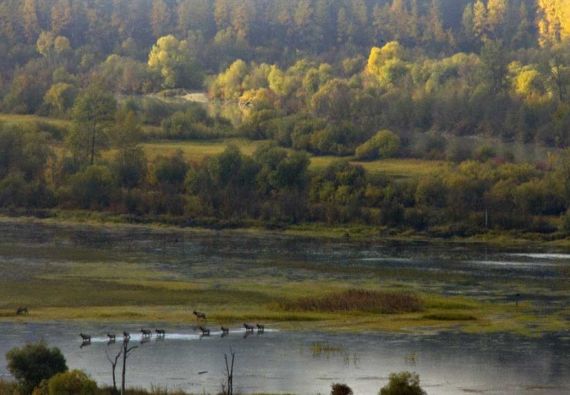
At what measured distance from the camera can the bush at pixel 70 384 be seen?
1260 inches

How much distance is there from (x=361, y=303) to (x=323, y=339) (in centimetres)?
618

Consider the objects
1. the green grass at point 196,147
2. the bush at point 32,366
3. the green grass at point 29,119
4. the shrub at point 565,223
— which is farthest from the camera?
the green grass at point 29,119

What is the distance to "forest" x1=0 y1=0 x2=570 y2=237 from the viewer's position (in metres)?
79.1

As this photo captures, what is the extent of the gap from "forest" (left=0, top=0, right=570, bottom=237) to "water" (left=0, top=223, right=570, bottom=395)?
1107cm

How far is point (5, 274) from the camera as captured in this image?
185 feet

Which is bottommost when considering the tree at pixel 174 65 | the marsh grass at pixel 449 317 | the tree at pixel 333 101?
the marsh grass at pixel 449 317

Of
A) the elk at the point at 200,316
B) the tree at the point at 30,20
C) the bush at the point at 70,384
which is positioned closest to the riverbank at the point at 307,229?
the elk at the point at 200,316

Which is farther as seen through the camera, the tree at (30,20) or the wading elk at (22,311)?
the tree at (30,20)

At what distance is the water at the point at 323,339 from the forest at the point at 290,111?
11072mm

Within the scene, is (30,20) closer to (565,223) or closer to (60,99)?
(60,99)

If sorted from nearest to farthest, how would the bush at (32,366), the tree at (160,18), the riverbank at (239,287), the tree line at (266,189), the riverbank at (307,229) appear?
the bush at (32,366) < the riverbank at (239,287) < the riverbank at (307,229) < the tree line at (266,189) < the tree at (160,18)

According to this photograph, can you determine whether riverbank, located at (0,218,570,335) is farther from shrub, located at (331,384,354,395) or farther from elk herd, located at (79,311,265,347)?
shrub, located at (331,384,354,395)

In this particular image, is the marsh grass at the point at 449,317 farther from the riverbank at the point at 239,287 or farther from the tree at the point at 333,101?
the tree at the point at 333,101

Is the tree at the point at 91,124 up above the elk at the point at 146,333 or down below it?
above
